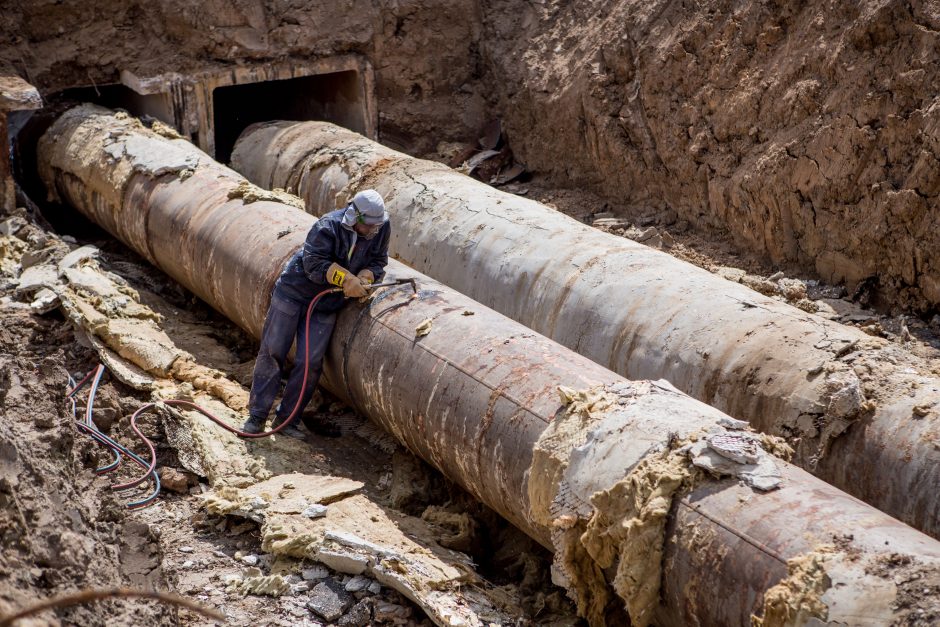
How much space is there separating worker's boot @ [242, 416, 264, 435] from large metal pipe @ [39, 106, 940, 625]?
522mm

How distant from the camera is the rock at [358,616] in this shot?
4.34m

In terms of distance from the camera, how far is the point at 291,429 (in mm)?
6094

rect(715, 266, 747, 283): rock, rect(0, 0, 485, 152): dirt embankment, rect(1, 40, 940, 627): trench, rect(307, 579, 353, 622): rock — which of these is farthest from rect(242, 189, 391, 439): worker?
rect(0, 0, 485, 152): dirt embankment

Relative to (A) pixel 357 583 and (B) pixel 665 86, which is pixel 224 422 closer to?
(A) pixel 357 583

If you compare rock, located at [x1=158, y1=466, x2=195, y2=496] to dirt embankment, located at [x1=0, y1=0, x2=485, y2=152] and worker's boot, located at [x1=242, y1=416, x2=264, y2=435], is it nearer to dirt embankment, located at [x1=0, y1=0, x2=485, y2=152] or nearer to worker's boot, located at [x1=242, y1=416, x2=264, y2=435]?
worker's boot, located at [x1=242, y1=416, x2=264, y2=435]

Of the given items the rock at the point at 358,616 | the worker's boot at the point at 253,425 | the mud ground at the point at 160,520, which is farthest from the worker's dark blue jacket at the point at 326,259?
the rock at the point at 358,616

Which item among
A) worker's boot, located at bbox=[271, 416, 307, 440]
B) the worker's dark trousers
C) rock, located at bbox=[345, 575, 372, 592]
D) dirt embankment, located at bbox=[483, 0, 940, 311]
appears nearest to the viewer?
rock, located at bbox=[345, 575, 372, 592]

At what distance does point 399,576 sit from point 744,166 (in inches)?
200

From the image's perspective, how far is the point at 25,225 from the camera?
8352mm

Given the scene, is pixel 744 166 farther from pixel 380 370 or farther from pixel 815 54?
pixel 380 370

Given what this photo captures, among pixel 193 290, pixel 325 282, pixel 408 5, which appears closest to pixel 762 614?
pixel 325 282

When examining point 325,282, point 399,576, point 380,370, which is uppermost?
point 325,282

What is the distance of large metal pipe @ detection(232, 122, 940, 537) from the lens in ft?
15.1

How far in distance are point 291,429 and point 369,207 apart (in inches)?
61.8
